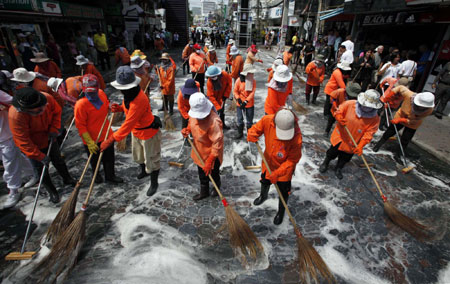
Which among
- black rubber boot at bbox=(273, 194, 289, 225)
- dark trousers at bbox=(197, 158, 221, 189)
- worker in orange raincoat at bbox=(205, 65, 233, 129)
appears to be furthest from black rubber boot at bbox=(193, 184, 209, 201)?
worker in orange raincoat at bbox=(205, 65, 233, 129)

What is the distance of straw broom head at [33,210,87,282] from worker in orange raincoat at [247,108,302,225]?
265 cm

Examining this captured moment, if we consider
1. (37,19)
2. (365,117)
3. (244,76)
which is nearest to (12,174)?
(244,76)

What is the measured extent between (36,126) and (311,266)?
428cm

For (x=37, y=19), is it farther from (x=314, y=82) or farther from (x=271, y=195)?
(x=271, y=195)

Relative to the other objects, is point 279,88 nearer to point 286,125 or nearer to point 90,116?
point 286,125

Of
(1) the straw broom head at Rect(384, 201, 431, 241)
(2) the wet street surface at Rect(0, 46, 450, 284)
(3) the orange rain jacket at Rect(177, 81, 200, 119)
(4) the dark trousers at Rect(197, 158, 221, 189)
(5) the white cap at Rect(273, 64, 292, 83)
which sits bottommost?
(2) the wet street surface at Rect(0, 46, 450, 284)

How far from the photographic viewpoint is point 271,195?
14.2 ft

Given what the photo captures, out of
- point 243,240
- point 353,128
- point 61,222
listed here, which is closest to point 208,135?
point 243,240

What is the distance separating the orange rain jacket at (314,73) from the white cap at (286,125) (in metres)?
5.47

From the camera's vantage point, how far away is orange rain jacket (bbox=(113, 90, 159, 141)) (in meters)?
3.37

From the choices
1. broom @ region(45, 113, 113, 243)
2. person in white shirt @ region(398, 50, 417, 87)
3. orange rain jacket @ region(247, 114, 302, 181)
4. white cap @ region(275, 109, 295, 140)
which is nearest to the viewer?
white cap @ region(275, 109, 295, 140)

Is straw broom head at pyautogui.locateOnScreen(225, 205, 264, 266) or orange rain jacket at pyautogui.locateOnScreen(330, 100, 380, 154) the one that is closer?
straw broom head at pyautogui.locateOnScreen(225, 205, 264, 266)

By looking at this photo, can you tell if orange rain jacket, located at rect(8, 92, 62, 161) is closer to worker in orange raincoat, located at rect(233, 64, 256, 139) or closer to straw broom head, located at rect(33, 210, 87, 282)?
straw broom head, located at rect(33, 210, 87, 282)

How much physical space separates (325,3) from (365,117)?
16.3 m
